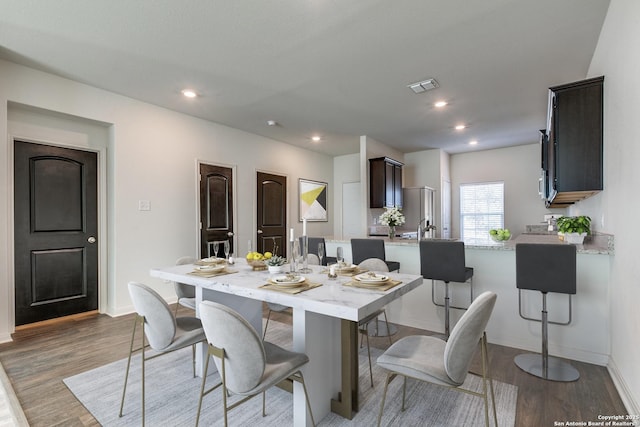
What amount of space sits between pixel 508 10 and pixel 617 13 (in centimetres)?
68

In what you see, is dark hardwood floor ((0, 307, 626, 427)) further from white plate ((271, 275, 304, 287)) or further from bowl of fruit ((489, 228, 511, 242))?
white plate ((271, 275, 304, 287))

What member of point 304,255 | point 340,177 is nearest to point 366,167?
point 340,177

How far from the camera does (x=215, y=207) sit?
491cm

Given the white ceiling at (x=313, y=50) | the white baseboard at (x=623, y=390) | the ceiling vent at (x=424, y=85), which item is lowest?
the white baseboard at (x=623, y=390)

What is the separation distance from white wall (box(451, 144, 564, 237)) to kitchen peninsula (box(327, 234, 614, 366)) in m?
4.14

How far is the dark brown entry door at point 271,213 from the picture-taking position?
18.5 ft

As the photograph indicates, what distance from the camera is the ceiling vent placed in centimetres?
353

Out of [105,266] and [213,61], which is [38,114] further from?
[213,61]

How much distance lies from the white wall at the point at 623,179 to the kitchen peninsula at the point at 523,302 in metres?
0.15

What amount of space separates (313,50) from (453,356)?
2662 millimetres

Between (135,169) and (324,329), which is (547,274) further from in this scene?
(135,169)

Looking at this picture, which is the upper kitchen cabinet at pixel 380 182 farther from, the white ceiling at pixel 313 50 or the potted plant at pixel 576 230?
the potted plant at pixel 576 230

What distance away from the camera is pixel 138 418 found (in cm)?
186

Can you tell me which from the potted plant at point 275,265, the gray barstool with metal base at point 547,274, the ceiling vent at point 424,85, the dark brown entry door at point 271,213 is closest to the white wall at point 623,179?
the gray barstool with metal base at point 547,274
